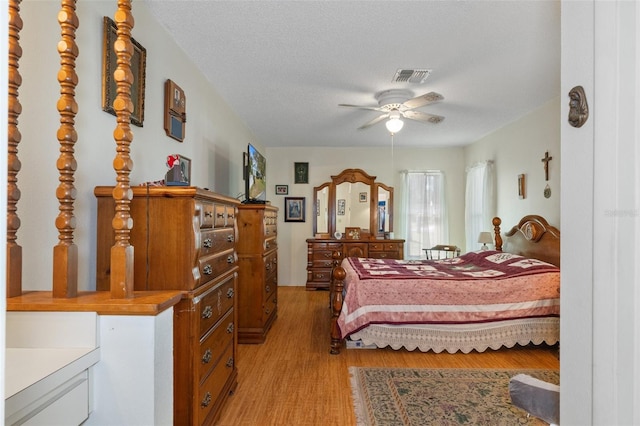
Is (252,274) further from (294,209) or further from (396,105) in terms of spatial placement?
(294,209)

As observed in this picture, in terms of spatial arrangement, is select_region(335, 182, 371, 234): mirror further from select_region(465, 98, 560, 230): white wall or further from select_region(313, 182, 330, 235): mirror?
select_region(465, 98, 560, 230): white wall

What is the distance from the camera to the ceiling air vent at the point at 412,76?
292 centimetres

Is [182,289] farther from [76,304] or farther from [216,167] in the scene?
[216,167]

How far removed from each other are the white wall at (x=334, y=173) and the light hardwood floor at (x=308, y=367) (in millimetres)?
2307

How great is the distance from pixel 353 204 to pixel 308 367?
12.4 feet

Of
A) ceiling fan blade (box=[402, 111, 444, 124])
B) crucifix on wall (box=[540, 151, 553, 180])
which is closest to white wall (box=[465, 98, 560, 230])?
crucifix on wall (box=[540, 151, 553, 180])

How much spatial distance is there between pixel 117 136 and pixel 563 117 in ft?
4.00

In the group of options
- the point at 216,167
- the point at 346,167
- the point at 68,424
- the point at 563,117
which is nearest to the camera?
the point at 563,117

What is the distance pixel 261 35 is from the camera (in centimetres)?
236

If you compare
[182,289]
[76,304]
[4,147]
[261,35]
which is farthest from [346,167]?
[4,147]

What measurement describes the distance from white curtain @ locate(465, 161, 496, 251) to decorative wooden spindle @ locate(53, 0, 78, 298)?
511cm

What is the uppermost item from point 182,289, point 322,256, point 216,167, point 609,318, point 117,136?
point 216,167

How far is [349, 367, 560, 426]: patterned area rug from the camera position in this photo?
2.02 metres

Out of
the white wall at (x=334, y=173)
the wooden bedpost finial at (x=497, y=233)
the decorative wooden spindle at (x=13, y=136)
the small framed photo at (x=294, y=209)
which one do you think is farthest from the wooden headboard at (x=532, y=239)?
the decorative wooden spindle at (x=13, y=136)
